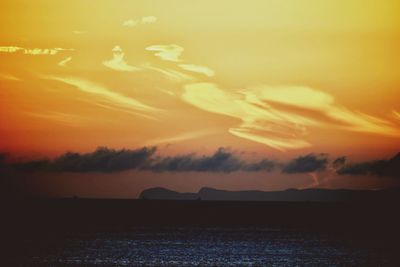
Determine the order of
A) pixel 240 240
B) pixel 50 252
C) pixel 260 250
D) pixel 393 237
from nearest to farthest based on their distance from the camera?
A: pixel 50 252, pixel 260 250, pixel 240 240, pixel 393 237

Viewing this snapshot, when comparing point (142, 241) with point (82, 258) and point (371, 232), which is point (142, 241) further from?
point (371, 232)

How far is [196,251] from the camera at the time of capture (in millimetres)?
108938

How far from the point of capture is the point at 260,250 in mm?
112000

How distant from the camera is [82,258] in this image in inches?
3816

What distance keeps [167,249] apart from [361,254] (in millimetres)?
23637

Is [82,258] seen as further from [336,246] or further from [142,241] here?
[336,246]

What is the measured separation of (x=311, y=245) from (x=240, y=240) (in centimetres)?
1303

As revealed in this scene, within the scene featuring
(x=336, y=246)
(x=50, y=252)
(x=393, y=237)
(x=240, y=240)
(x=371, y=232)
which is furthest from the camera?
(x=371, y=232)

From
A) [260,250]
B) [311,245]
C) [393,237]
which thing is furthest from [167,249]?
[393,237]

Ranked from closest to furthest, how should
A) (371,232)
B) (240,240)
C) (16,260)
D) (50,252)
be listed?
1. (16,260)
2. (50,252)
3. (240,240)
4. (371,232)

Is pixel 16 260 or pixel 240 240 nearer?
pixel 16 260

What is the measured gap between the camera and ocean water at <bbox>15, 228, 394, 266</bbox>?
9462 centimetres

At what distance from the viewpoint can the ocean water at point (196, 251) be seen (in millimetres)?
94625

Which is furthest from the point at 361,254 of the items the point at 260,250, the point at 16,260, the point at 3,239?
the point at 3,239
